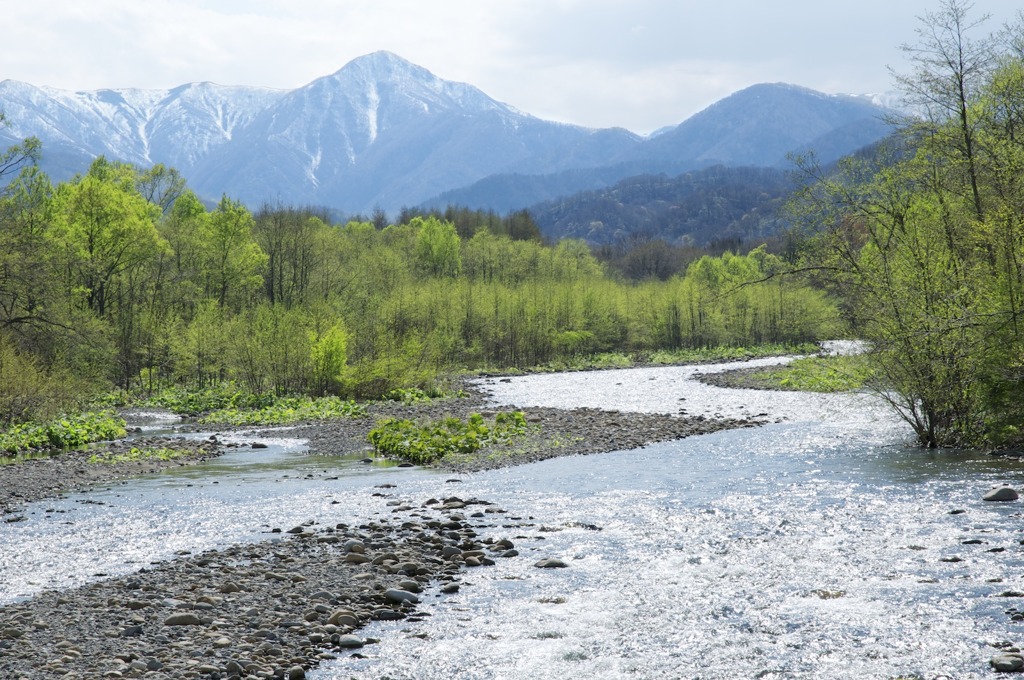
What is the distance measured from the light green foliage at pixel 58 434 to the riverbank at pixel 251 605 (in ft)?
55.2

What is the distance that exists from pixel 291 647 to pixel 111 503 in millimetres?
11286

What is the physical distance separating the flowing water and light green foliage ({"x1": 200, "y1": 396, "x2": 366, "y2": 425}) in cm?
1252

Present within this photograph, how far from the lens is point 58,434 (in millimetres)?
28766

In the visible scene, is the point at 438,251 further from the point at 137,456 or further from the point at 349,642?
the point at 349,642

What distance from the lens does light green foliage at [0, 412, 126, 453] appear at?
2802 centimetres

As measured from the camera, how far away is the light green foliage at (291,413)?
3869 cm

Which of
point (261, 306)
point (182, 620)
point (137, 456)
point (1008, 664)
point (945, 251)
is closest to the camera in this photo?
point (1008, 664)

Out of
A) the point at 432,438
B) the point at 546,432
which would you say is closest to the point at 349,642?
the point at 432,438

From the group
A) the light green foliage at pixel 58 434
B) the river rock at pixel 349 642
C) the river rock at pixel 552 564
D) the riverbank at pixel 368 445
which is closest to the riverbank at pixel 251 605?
the river rock at pixel 349 642

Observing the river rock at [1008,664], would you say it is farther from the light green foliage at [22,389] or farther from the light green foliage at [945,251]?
the light green foliage at [22,389]

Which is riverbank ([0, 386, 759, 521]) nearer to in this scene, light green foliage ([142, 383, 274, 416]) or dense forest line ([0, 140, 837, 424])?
light green foliage ([142, 383, 274, 416])

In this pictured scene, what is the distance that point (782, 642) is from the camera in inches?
392

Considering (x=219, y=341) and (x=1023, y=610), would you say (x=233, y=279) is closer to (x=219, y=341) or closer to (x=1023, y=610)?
(x=219, y=341)

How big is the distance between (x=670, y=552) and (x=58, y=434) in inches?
950
